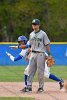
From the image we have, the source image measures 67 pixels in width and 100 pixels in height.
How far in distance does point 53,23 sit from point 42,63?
3445cm

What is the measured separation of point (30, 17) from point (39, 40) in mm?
34364

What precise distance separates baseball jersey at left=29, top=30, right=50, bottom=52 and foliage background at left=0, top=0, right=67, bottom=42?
33.5 m

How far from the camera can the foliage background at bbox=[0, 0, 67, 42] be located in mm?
46281

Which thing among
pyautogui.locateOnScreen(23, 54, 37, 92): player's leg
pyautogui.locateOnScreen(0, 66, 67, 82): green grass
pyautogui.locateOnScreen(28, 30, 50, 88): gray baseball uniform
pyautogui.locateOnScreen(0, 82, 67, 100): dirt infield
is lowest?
pyautogui.locateOnScreen(0, 66, 67, 82): green grass

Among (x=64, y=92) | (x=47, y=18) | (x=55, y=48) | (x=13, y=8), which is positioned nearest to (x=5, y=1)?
(x=13, y=8)

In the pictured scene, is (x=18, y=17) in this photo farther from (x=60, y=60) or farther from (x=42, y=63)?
(x=42, y=63)

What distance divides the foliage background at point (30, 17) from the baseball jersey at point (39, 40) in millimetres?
33527

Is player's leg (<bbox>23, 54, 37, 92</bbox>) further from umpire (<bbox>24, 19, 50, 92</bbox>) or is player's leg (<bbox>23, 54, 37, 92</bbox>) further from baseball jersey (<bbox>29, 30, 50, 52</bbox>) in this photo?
baseball jersey (<bbox>29, 30, 50, 52</bbox>)

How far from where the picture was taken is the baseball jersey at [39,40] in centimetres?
1218

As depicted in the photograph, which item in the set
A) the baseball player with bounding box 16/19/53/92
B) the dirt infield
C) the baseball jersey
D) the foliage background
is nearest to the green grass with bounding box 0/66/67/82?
the dirt infield

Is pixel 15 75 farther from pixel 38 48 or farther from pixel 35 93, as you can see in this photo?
pixel 38 48

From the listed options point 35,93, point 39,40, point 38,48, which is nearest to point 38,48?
point 38,48

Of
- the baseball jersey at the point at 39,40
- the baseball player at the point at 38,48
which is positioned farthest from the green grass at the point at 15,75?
the baseball jersey at the point at 39,40

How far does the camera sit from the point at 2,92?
12492 mm
